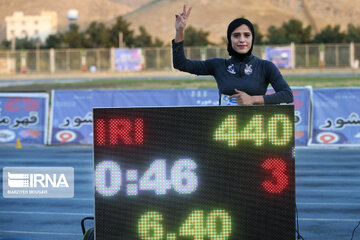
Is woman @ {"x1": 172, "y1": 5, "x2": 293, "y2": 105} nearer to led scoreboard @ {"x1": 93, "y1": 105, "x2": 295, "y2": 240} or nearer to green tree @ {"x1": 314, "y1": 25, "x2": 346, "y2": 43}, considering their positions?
led scoreboard @ {"x1": 93, "y1": 105, "x2": 295, "y2": 240}

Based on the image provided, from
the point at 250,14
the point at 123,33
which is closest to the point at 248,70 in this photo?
the point at 123,33

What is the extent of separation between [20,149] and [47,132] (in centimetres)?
121

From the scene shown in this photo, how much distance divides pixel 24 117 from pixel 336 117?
866cm

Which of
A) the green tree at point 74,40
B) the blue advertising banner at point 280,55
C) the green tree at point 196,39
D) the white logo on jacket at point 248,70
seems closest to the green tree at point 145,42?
the green tree at point 196,39

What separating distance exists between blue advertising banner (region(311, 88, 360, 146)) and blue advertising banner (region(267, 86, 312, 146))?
0.55 ft

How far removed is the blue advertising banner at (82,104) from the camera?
1866 centimetres

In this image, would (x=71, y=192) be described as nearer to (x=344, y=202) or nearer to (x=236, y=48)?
(x=344, y=202)

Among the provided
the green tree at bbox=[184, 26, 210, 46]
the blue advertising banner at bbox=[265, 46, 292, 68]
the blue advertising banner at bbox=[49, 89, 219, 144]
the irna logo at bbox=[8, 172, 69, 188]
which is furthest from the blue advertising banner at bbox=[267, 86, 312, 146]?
the green tree at bbox=[184, 26, 210, 46]

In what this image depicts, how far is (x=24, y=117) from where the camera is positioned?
18781 millimetres

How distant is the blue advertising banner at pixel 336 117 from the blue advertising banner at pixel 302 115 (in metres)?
0.17

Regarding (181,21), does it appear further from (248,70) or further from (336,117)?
(336,117)

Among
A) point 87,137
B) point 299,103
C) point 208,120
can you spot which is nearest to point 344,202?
point 208,120

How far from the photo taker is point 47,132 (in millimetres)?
19062

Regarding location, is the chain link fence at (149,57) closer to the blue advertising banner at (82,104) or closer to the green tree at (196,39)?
the green tree at (196,39)
